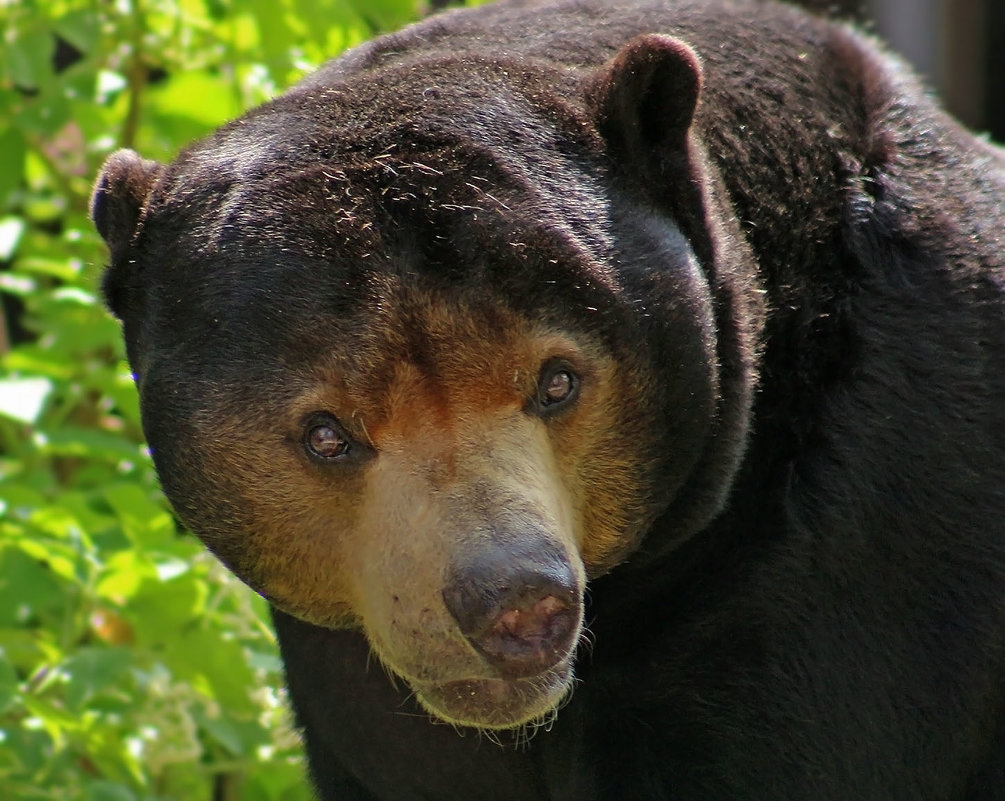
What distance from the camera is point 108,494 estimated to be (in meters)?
5.18

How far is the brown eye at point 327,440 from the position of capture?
3723 mm

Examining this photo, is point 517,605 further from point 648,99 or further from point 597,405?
point 648,99

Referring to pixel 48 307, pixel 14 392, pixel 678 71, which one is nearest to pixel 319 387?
pixel 678 71

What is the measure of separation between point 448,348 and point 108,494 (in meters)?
1.91

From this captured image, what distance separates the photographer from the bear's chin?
3.60 meters

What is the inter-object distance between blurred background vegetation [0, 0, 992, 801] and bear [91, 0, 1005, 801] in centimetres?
75

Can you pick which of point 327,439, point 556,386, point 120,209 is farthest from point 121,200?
point 556,386

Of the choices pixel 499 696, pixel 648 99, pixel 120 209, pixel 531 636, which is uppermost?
pixel 648 99

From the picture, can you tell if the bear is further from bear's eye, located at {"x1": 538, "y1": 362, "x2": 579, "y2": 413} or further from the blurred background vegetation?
the blurred background vegetation

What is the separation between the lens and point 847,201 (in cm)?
419

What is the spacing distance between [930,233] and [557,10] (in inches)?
48.5

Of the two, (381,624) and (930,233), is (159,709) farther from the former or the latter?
(930,233)

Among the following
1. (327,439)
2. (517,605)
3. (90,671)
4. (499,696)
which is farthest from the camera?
(90,671)

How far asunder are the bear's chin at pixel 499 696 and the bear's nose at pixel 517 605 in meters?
0.08
